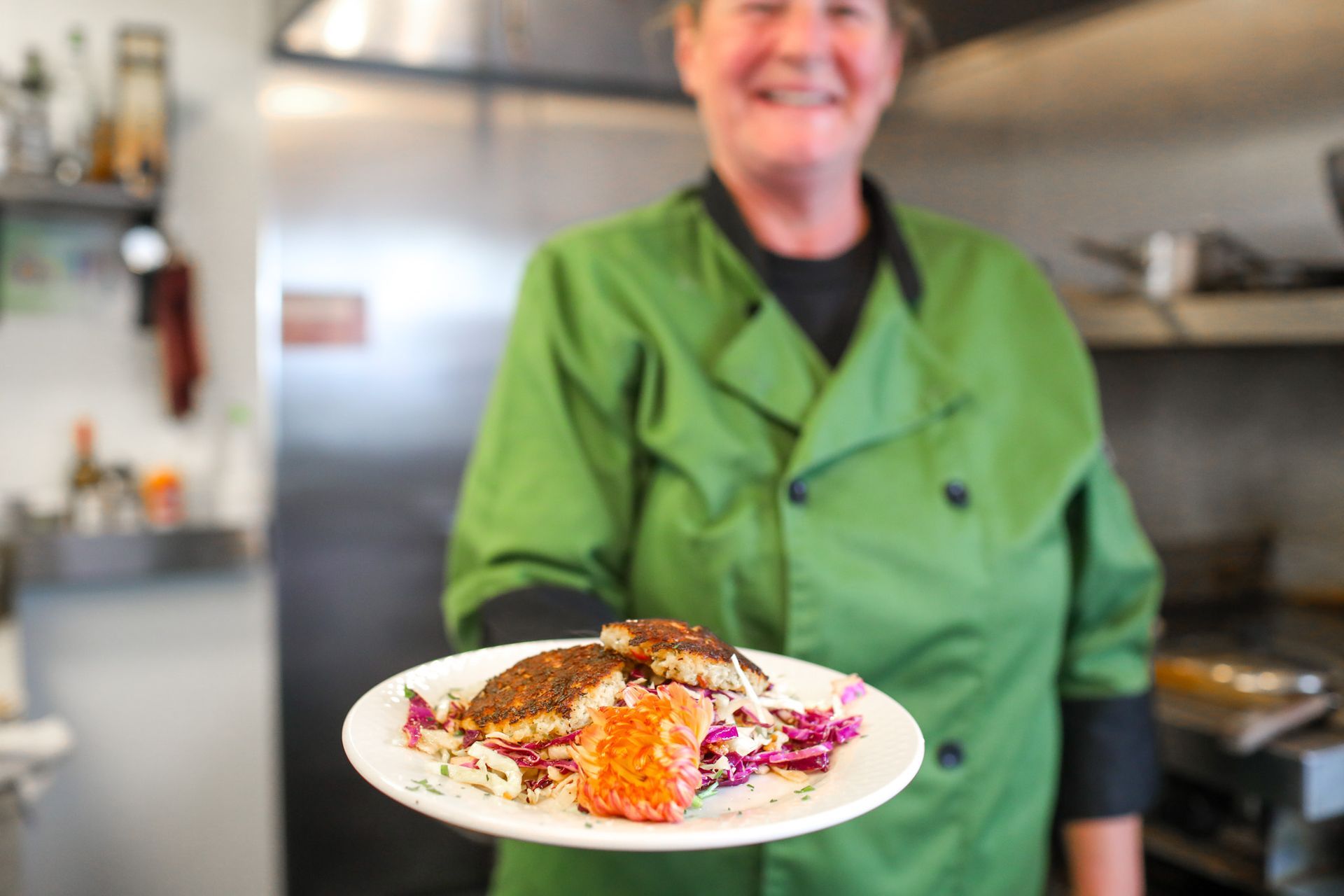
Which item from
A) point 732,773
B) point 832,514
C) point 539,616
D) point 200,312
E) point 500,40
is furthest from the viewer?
point 200,312

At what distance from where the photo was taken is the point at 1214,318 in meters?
1.97

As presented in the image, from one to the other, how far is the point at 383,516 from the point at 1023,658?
6.44ft

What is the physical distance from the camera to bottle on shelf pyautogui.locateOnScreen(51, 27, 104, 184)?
270 cm

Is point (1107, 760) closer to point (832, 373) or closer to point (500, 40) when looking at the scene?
point (832, 373)

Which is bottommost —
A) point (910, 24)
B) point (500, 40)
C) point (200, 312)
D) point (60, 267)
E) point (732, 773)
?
point (732, 773)

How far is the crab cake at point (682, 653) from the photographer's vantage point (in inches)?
30.0

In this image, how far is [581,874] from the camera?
116cm

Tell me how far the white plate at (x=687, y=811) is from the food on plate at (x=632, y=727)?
0.01 metres

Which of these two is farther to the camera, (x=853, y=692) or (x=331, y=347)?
(x=331, y=347)

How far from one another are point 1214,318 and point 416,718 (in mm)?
1724

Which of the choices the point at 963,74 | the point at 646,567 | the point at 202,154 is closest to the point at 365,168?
the point at 202,154

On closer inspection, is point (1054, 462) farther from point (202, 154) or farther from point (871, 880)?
point (202, 154)

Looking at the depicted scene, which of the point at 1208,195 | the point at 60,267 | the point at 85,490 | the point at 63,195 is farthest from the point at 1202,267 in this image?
the point at 60,267

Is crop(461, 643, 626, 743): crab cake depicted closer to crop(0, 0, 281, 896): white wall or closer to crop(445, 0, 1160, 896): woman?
crop(445, 0, 1160, 896): woman
